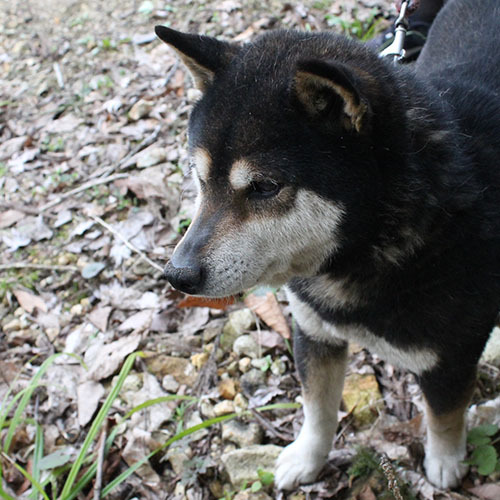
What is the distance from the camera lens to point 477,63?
266cm

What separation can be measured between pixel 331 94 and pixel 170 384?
206 centimetres

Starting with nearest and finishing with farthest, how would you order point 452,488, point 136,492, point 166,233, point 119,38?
point 452,488 → point 136,492 → point 166,233 → point 119,38

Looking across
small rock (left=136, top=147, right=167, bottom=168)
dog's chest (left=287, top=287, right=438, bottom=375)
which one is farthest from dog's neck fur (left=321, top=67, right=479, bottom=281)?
small rock (left=136, top=147, right=167, bottom=168)

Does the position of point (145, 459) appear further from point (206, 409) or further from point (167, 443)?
point (206, 409)

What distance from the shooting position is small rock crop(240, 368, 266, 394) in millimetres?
3172

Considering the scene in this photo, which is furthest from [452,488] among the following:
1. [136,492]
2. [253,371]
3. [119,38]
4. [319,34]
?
[119,38]

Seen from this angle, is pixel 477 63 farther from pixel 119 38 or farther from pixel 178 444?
pixel 119 38

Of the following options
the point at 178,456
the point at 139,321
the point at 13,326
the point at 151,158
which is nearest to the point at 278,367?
the point at 178,456

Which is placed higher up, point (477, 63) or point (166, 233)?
point (477, 63)

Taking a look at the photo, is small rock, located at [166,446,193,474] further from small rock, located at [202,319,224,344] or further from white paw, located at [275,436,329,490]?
small rock, located at [202,319,224,344]

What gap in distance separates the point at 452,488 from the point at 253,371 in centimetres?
116

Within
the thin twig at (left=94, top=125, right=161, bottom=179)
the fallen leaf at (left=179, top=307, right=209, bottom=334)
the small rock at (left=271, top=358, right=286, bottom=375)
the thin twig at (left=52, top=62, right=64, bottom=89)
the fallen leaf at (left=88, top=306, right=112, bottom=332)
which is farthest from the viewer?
the thin twig at (left=52, top=62, right=64, bottom=89)

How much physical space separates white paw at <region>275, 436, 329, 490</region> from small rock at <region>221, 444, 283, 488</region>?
0.10 metres

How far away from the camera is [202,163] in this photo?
2.09m
